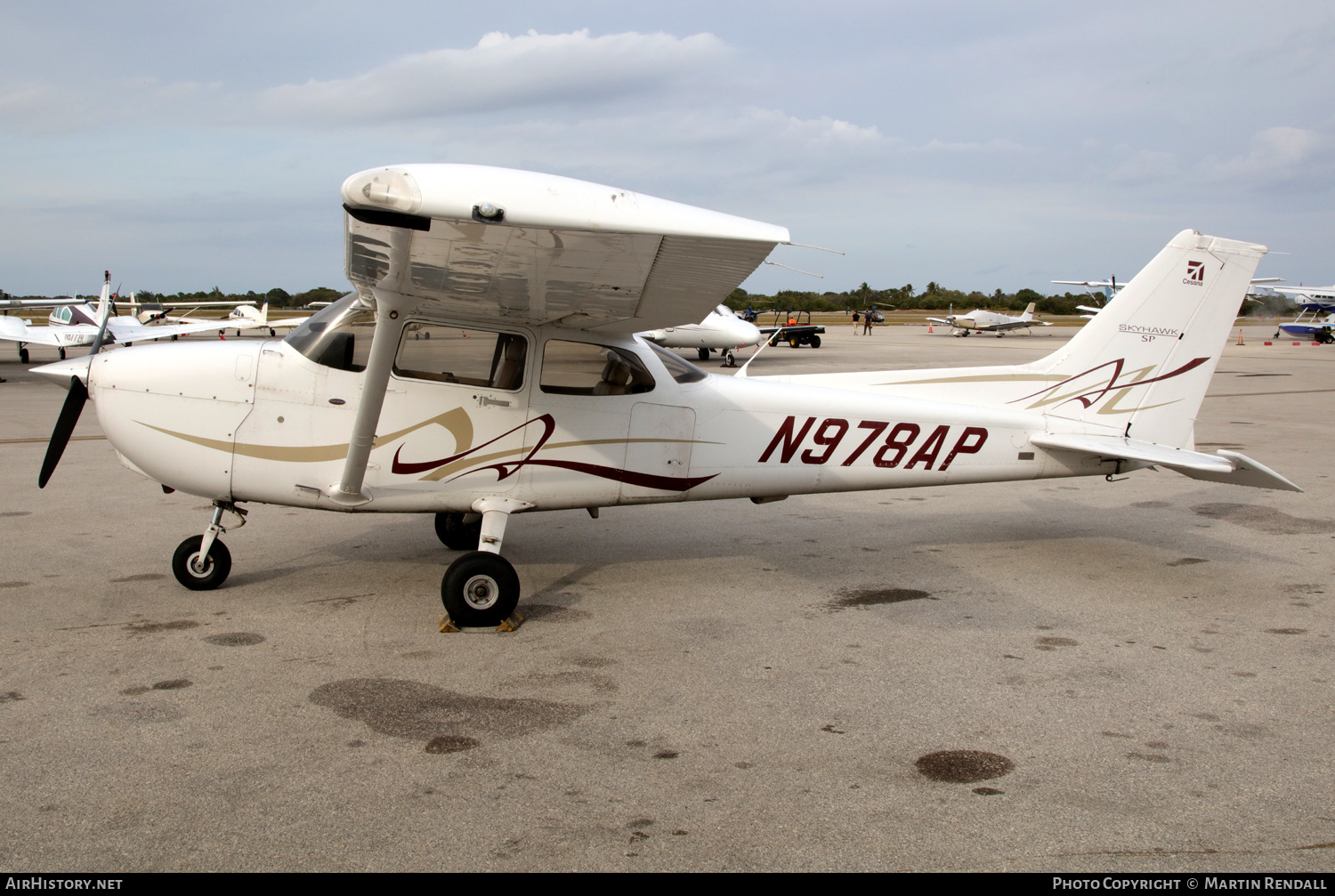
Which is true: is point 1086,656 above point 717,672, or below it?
above

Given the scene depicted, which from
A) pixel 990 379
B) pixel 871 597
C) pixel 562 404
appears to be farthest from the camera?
pixel 990 379

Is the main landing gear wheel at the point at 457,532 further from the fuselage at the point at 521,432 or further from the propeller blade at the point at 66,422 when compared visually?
the propeller blade at the point at 66,422

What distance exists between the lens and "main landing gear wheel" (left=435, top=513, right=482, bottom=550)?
271 inches

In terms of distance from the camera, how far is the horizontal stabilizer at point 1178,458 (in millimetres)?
5898

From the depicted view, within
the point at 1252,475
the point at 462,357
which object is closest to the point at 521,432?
the point at 462,357

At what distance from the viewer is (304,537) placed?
284 inches

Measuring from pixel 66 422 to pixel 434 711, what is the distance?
3.33m

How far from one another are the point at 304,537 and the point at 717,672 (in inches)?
158

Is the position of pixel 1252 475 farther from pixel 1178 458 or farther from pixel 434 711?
pixel 434 711

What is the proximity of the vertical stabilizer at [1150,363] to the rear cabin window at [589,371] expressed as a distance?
2.90 metres

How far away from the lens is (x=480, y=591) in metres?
5.27

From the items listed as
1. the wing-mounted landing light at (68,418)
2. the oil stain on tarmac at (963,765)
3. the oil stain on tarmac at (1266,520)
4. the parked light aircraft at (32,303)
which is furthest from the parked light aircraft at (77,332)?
the oil stain on tarmac at (963,765)
